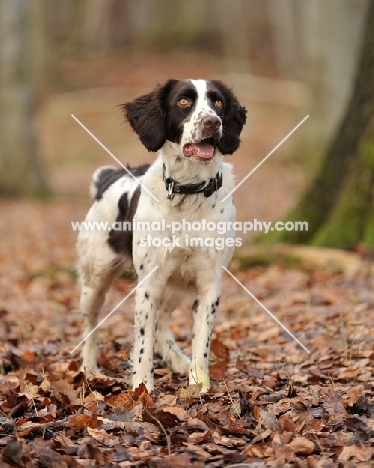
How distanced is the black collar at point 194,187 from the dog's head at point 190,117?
0.57 ft

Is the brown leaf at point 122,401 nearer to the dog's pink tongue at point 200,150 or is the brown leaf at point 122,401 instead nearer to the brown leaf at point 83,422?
the brown leaf at point 83,422

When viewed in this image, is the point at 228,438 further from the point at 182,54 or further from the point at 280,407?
the point at 182,54

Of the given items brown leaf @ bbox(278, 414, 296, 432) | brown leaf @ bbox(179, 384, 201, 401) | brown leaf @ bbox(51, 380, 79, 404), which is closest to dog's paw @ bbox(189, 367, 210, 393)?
brown leaf @ bbox(179, 384, 201, 401)

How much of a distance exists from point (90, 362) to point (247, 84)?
29.0m

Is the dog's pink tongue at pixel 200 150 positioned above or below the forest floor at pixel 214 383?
above

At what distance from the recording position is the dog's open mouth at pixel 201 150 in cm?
484

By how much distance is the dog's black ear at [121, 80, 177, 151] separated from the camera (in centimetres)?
506

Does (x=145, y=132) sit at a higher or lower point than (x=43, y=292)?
higher

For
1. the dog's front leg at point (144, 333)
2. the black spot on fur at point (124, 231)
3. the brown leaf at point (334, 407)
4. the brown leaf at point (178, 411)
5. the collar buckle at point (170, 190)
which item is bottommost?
the brown leaf at point (178, 411)

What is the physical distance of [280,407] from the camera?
14.0ft

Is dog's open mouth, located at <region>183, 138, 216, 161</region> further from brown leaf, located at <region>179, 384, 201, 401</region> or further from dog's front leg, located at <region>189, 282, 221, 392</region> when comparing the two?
brown leaf, located at <region>179, 384, 201, 401</region>

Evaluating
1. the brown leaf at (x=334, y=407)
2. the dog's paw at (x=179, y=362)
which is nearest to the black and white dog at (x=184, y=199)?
the dog's paw at (x=179, y=362)

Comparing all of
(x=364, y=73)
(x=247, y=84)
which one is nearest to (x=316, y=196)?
(x=364, y=73)

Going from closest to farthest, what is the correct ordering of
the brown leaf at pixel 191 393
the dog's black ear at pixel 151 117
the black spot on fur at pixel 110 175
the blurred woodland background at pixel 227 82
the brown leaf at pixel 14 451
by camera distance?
the brown leaf at pixel 14 451, the brown leaf at pixel 191 393, the dog's black ear at pixel 151 117, the black spot on fur at pixel 110 175, the blurred woodland background at pixel 227 82
